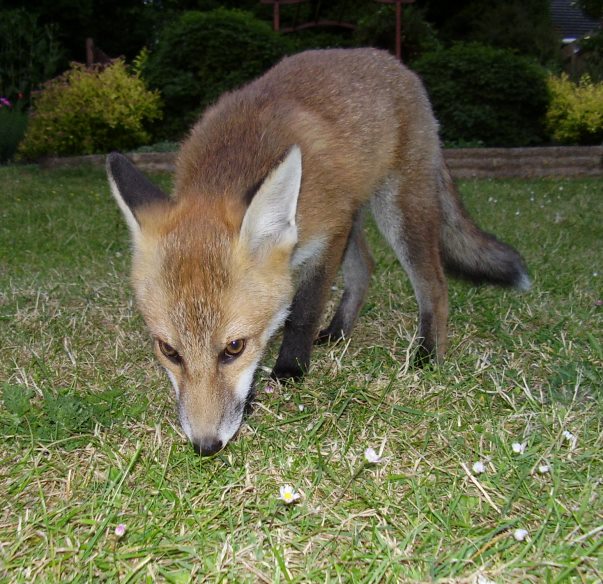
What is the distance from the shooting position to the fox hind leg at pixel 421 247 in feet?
11.4

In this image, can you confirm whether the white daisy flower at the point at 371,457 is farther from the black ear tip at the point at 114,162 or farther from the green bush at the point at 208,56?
the green bush at the point at 208,56

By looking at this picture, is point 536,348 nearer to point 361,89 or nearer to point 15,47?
point 361,89

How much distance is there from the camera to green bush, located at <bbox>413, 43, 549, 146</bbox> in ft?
38.4

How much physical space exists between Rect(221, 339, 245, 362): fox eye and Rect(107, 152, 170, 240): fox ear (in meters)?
0.64

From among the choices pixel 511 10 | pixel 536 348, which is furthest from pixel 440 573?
pixel 511 10

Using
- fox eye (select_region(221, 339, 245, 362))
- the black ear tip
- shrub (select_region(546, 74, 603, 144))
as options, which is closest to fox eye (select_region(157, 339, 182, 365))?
fox eye (select_region(221, 339, 245, 362))

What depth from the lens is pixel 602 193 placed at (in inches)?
350

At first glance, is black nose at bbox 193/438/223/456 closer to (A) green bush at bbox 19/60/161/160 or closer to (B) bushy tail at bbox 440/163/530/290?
(B) bushy tail at bbox 440/163/530/290

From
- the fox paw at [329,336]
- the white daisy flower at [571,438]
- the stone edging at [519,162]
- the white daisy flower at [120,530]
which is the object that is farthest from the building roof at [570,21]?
the white daisy flower at [120,530]

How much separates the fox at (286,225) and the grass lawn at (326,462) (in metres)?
0.21

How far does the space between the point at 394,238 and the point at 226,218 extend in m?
1.35

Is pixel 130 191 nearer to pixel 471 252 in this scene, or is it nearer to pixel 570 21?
pixel 471 252

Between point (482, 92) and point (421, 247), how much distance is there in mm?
9461

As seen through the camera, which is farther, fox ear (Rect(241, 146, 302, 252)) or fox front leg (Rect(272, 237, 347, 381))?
fox front leg (Rect(272, 237, 347, 381))
